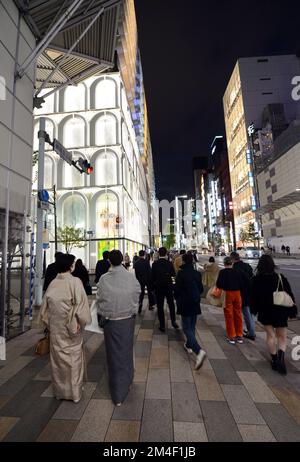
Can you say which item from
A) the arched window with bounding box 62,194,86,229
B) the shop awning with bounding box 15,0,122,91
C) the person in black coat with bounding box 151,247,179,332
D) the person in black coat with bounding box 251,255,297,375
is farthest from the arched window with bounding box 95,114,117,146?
the person in black coat with bounding box 251,255,297,375

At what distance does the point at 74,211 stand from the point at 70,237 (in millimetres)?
4125

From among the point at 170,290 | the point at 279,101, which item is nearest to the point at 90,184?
the point at 170,290

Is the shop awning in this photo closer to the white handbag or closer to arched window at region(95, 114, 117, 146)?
the white handbag

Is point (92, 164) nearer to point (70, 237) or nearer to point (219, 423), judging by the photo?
point (70, 237)

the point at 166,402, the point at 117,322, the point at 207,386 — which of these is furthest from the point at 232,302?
the point at 117,322

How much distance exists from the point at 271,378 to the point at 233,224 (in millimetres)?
83422

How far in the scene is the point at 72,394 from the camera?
3242 millimetres

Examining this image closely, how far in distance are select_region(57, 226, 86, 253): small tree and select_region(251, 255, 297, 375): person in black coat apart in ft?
83.0

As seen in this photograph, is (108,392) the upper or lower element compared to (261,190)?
lower

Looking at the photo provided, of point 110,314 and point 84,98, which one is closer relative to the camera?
point 110,314

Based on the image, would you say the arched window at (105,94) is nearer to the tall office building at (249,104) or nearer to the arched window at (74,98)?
the arched window at (74,98)

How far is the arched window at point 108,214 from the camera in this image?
96.8 ft

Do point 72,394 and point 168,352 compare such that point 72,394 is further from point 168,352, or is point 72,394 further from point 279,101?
point 279,101

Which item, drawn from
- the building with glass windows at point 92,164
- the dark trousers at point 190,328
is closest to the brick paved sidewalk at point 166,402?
the dark trousers at point 190,328
